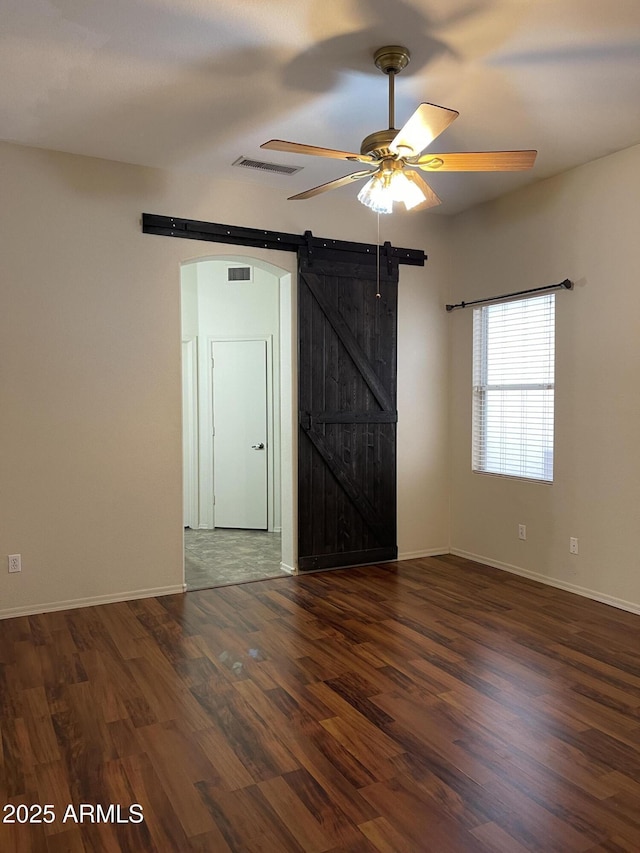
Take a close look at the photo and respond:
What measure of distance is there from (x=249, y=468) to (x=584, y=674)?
4309 mm

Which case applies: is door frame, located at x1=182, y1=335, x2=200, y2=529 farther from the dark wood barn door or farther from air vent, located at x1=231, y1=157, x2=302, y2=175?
air vent, located at x1=231, y1=157, x2=302, y2=175

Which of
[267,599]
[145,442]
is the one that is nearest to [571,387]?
[267,599]

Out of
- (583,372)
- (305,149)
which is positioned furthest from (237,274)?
(305,149)

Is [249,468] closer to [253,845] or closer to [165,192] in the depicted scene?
[165,192]

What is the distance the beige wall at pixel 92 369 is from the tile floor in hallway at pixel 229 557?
47 cm

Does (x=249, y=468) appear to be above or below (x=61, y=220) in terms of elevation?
below

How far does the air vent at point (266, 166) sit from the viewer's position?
4.54 metres

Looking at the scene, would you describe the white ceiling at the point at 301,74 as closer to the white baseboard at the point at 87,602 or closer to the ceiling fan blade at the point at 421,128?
the ceiling fan blade at the point at 421,128

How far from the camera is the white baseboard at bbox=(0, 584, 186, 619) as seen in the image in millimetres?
4262

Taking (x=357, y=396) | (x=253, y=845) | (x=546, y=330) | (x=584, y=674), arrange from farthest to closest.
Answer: (x=357, y=396) < (x=546, y=330) < (x=584, y=674) < (x=253, y=845)

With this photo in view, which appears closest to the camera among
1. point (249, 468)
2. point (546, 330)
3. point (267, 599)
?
point (267, 599)

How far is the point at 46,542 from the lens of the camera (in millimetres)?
4359

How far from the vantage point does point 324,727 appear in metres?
2.80

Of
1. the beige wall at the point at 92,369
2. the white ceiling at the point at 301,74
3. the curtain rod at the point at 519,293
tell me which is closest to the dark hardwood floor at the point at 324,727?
the beige wall at the point at 92,369
